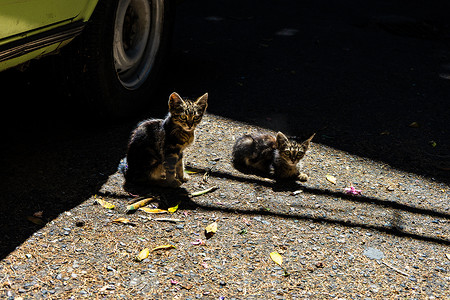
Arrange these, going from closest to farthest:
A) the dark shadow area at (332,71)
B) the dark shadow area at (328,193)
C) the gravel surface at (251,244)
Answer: the gravel surface at (251,244)
the dark shadow area at (328,193)
the dark shadow area at (332,71)

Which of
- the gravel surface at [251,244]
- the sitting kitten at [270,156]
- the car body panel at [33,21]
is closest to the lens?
the gravel surface at [251,244]

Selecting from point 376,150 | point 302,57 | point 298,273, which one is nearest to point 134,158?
point 298,273

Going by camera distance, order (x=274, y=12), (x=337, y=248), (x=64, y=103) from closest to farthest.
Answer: (x=337, y=248)
(x=64, y=103)
(x=274, y=12)

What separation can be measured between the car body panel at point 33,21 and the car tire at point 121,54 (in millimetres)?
375

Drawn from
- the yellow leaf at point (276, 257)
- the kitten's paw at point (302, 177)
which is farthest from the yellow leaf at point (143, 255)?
the kitten's paw at point (302, 177)

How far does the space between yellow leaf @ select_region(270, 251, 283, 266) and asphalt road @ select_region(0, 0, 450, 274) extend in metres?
1.45

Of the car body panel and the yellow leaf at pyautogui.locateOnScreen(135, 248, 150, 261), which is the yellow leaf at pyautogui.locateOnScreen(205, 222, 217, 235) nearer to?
the yellow leaf at pyautogui.locateOnScreen(135, 248, 150, 261)

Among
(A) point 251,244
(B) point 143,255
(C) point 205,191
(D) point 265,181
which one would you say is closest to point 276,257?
(A) point 251,244

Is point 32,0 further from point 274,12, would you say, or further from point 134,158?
point 274,12

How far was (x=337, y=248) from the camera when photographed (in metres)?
3.41

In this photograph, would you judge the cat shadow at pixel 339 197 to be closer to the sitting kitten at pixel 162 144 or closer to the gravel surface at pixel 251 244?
the gravel surface at pixel 251 244

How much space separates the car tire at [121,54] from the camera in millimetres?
4168

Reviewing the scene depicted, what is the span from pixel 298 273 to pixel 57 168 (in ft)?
6.94

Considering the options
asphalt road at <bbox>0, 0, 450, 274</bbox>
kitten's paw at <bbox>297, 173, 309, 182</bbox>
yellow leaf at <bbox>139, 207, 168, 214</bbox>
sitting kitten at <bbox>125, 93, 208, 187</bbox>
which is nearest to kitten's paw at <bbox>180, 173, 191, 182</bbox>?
sitting kitten at <bbox>125, 93, 208, 187</bbox>
